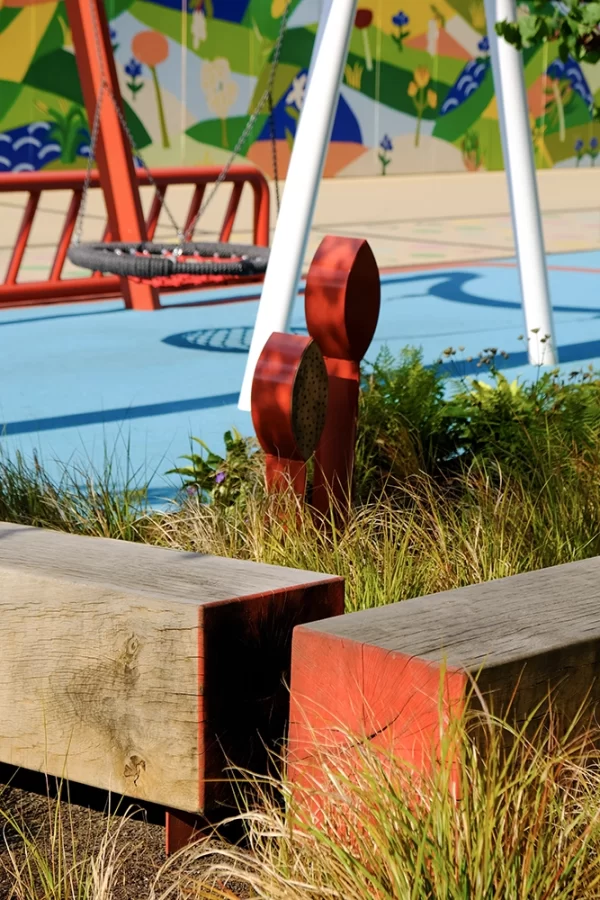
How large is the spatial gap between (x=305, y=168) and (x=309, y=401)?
315 centimetres

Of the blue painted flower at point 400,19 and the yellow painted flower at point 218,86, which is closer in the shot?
the yellow painted flower at point 218,86

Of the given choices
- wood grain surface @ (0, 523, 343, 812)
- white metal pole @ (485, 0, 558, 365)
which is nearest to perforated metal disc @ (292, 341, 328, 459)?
wood grain surface @ (0, 523, 343, 812)

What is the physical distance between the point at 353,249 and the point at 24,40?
17.3 metres

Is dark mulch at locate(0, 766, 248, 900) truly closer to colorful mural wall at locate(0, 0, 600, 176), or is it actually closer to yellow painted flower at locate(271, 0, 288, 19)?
colorful mural wall at locate(0, 0, 600, 176)

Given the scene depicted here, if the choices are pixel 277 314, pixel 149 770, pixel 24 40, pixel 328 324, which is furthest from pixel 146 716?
pixel 24 40

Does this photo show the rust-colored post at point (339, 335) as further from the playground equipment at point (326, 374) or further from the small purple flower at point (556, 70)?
the small purple flower at point (556, 70)

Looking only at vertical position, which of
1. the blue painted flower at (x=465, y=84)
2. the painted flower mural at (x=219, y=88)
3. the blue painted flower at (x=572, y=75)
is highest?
the blue painted flower at (x=572, y=75)

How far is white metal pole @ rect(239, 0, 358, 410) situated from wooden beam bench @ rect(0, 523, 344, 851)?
3837 millimetres

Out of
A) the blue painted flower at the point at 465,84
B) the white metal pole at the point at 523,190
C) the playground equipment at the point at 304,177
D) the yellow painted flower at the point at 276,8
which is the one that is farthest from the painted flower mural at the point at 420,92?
the playground equipment at the point at 304,177

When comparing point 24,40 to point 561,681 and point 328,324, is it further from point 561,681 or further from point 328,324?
point 561,681

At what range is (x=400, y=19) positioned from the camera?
24.4m

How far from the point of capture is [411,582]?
11.5ft

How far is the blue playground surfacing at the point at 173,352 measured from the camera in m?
6.37

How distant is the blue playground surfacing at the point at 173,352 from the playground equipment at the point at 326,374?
85 cm
